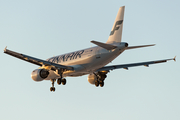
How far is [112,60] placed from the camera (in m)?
46.4

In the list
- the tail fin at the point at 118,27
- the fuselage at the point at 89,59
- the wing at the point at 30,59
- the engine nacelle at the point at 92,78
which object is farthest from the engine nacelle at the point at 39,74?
the tail fin at the point at 118,27

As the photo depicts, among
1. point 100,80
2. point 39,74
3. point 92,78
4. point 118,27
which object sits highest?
point 118,27

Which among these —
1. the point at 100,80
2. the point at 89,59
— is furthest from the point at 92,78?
the point at 89,59

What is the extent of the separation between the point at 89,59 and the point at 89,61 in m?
0.30

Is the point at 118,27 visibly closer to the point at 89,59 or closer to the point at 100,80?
the point at 89,59

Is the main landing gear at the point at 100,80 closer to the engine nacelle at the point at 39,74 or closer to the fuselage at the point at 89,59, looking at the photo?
the fuselage at the point at 89,59

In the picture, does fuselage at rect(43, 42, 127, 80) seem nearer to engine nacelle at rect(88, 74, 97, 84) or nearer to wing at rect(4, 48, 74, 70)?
wing at rect(4, 48, 74, 70)

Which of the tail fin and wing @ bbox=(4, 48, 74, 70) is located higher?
the tail fin

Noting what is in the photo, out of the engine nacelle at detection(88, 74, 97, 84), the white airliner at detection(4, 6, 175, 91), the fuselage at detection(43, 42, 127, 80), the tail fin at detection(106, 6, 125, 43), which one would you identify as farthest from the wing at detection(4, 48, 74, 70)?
the engine nacelle at detection(88, 74, 97, 84)

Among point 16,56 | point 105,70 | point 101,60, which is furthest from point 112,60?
point 16,56

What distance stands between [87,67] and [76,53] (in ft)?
13.0

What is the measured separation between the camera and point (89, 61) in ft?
155

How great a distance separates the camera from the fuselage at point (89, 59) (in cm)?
4503

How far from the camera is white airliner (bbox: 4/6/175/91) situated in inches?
1757
